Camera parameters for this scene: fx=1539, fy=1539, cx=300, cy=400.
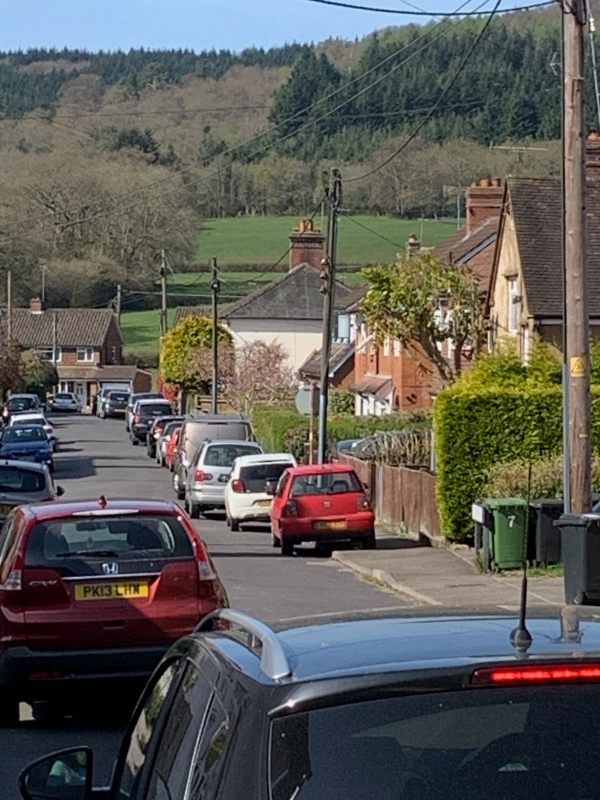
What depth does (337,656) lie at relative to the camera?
11.9 ft

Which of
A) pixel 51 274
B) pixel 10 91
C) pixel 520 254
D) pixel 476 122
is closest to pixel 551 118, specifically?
pixel 476 122

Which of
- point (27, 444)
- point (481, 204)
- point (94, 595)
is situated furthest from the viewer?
point (481, 204)

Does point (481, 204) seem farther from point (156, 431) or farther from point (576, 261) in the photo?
point (576, 261)

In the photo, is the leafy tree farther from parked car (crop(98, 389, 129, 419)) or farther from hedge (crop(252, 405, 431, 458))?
parked car (crop(98, 389, 129, 419))

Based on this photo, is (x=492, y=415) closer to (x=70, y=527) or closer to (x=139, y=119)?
(x=70, y=527)

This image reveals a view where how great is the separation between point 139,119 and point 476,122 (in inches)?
1246

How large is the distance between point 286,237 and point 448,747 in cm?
12463

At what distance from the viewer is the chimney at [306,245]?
3059 inches

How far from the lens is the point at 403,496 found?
99.7ft

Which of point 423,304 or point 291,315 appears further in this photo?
point 291,315

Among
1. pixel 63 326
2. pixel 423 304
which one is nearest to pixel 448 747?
pixel 423 304

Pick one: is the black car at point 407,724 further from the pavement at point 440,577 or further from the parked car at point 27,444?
the parked car at point 27,444

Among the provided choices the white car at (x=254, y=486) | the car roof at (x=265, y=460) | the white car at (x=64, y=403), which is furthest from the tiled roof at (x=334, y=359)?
the white car at (x=64, y=403)

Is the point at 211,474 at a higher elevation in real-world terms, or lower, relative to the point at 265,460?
lower
